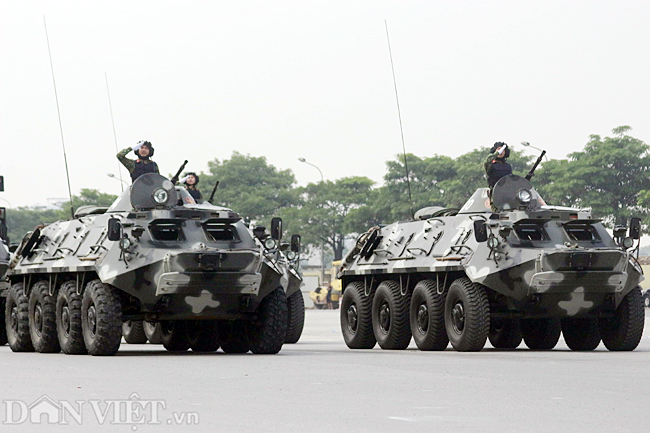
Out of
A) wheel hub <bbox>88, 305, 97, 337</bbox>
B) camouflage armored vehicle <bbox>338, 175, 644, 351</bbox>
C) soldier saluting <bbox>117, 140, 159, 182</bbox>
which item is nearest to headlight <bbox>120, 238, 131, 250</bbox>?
wheel hub <bbox>88, 305, 97, 337</bbox>

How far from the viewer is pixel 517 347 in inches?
932

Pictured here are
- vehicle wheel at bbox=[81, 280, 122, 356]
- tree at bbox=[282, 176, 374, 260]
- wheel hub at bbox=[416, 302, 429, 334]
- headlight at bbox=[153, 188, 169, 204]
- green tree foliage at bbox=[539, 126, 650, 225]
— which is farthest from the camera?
tree at bbox=[282, 176, 374, 260]

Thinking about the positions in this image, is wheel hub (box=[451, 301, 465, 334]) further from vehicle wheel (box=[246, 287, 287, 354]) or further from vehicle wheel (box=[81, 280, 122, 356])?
vehicle wheel (box=[81, 280, 122, 356])

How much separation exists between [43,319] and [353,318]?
19.1ft

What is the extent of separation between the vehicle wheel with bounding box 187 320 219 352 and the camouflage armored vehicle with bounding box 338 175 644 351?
2942mm

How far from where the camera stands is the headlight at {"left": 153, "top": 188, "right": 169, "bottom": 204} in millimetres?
20547

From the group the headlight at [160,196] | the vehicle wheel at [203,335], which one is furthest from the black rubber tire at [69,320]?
the vehicle wheel at [203,335]

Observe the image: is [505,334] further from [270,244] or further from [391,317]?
[270,244]

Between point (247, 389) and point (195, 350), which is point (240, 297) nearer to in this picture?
point (195, 350)

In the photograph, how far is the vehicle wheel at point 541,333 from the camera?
22.6m

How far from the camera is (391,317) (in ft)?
74.3

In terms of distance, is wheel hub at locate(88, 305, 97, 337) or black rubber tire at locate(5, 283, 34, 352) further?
black rubber tire at locate(5, 283, 34, 352)

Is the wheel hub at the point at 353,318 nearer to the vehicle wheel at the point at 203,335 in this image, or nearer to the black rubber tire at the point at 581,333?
the vehicle wheel at the point at 203,335

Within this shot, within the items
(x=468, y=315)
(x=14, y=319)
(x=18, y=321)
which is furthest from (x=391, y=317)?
(x=14, y=319)
